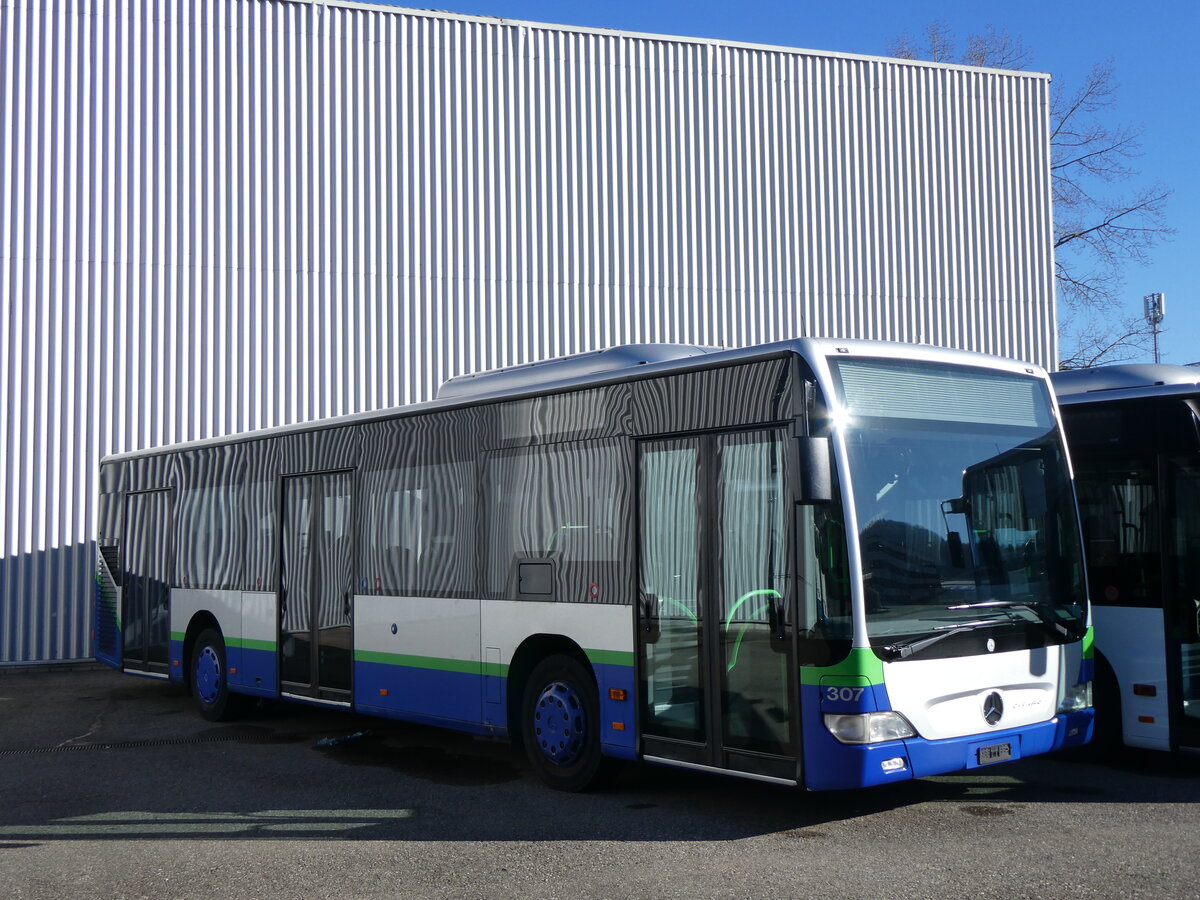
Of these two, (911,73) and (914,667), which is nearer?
(914,667)

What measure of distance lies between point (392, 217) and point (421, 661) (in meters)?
10.5

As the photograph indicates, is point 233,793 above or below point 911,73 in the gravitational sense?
below

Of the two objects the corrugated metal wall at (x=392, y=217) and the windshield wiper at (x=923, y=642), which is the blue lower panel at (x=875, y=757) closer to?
the windshield wiper at (x=923, y=642)

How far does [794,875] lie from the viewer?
6465mm

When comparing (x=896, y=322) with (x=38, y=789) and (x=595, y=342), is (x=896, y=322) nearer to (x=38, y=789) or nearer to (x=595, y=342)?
(x=595, y=342)

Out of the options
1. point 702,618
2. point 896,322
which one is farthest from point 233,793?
point 896,322

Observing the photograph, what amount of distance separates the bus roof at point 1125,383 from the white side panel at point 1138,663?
1.56 m

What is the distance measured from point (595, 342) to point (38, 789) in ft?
39.3

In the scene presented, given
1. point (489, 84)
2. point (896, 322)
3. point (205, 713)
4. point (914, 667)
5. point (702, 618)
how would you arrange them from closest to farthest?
1. point (914, 667)
2. point (702, 618)
3. point (205, 713)
4. point (489, 84)
5. point (896, 322)

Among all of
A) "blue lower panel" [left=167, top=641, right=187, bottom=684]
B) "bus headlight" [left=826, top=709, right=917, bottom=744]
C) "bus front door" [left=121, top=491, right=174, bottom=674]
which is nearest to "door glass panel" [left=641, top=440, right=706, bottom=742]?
"bus headlight" [left=826, top=709, right=917, bottom=744]

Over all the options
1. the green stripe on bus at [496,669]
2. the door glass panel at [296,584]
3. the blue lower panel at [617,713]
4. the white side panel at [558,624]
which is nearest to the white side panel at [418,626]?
the green stripe on bus at [496,669]

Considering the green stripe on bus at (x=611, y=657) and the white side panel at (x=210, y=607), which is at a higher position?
the white side panel at (x=210, y=607)

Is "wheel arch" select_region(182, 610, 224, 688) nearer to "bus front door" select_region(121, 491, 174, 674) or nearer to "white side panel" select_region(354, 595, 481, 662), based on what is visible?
"bus front door" select_region(121, 491, 174, 674)

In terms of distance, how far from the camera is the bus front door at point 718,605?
719 centimetres
